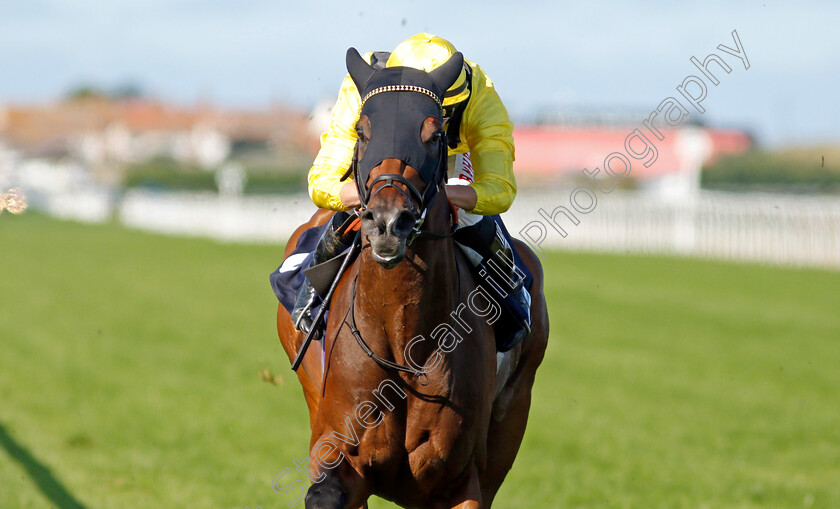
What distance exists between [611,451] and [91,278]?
14.7 m

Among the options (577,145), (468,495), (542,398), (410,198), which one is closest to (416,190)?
(410,198)

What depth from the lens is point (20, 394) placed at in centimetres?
897

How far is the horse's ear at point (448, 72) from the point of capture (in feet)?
10.4

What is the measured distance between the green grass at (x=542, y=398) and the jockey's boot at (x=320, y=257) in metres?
1.94

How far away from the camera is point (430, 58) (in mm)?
3432

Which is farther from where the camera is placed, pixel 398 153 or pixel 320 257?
pixel 320 257

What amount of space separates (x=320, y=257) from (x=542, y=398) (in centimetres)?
559

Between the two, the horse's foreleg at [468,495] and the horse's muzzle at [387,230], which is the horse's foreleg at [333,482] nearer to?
the horse's foreleg at [468,495]

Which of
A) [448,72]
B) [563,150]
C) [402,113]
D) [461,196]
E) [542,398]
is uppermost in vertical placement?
[448,72]

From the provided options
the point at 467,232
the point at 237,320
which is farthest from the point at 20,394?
the point at 467,232

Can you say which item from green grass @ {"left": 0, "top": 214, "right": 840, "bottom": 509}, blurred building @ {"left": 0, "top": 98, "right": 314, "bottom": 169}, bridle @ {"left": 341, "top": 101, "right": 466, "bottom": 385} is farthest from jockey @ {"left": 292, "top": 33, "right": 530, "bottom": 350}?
blurred building @ {"left": 0, "top": 98, "right": 314, "bottom": 169}

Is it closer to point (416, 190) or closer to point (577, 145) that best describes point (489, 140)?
point (416, 190)

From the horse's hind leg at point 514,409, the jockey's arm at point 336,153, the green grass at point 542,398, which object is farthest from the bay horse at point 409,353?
the green grass at point 542,398

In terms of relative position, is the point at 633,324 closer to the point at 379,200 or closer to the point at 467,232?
the point at 467,232
